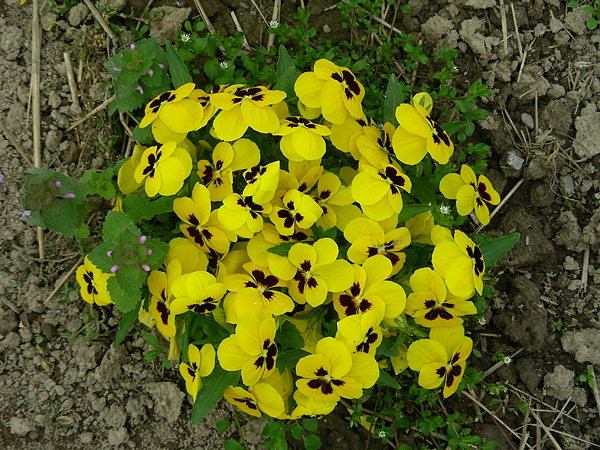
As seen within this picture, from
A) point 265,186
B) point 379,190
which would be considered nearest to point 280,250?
point 265,186

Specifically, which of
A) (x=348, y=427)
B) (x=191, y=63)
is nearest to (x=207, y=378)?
(x=348, y=427)

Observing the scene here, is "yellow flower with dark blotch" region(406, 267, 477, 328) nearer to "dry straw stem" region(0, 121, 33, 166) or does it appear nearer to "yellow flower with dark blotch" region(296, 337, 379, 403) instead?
"yellow flower with dark blotch" region(296, 337, 379, 403)

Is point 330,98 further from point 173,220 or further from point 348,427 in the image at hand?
point 348,427

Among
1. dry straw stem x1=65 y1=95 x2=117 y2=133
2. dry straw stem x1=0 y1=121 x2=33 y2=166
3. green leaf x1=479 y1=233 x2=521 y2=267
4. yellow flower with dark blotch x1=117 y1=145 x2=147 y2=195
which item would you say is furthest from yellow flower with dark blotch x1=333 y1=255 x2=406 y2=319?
dry straw stem x1=0 y1=121 x2=33 y2=166

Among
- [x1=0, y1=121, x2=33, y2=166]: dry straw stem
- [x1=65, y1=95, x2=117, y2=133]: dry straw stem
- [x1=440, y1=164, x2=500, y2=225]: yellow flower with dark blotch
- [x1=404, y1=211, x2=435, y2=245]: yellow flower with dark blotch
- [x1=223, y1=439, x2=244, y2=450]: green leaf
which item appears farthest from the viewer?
[x1=65, y1=95, x2=117, y2=133]: dry straw stem

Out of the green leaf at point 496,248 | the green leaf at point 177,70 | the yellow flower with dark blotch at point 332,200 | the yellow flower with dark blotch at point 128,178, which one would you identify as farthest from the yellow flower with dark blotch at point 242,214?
the green leaf at point 496,248

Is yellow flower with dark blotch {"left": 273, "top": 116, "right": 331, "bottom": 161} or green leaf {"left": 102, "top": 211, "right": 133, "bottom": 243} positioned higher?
yellow flower with dark blotch {"left": 273, "top": 116, "right": 331, "bottom": 161}

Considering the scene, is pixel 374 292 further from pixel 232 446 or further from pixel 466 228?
pixel 466 228
